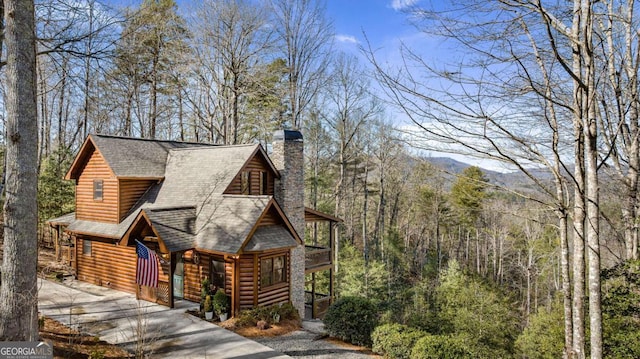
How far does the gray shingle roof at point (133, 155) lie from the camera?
1510 cm

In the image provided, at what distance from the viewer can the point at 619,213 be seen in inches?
476

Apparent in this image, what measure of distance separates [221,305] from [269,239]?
8.42ft

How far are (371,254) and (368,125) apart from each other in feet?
34.8

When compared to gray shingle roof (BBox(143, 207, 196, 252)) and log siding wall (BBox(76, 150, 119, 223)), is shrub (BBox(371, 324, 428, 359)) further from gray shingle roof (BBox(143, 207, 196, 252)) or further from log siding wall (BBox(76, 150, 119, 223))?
log siding wall (BBox(76, 150, 119, 223))

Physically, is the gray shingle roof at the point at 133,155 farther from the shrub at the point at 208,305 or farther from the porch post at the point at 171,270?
the shrub at the point at 208,305

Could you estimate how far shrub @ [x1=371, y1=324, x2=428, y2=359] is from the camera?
30.1ft

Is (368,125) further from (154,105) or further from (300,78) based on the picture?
(154,105)

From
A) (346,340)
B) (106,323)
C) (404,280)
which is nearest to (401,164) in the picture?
(404,280)

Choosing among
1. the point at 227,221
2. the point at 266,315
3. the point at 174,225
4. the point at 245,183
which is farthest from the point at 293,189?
the point at 266,315

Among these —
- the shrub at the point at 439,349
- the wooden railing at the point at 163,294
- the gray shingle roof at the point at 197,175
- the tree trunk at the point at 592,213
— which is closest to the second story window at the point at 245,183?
the gray shingle roof at the point at 197,175

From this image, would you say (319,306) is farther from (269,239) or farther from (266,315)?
(269,239)

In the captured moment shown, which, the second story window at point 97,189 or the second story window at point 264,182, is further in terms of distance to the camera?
the second story window at point 97,189

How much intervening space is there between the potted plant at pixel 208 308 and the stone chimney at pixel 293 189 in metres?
3.71

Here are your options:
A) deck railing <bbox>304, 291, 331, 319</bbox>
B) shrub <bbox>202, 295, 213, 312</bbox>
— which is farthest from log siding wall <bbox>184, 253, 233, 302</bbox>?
deck railing <bbox>304, 291, 331, 319</bbox>
